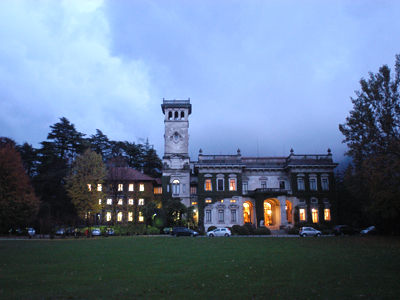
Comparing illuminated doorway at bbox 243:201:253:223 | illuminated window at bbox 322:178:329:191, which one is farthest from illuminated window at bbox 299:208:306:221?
illuminated doorway at bbox 243:201:253:223

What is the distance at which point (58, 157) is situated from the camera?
63.4 meters

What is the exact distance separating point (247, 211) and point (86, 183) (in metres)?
30.2

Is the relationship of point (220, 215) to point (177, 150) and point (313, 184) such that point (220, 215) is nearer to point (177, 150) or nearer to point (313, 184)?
point (177, 150)

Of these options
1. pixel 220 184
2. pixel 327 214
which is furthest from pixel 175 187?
pixel 327 214

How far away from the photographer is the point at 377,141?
3039 cm

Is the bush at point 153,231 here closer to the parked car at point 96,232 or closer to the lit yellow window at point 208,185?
the parked car at point 96,232

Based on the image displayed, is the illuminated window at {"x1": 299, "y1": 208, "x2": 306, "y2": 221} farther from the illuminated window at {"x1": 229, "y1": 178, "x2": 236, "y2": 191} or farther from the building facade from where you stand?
the illuminated window at {"x1": 229, "y1": 178, "x2": 236, "y2": 191}

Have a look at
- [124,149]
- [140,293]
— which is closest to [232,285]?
[140,293]

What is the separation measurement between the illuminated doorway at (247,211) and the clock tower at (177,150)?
10.5m

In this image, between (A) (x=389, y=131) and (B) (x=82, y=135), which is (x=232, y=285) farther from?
(B) (x=82, y=135)

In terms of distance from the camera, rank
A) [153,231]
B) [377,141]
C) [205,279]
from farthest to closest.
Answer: [153,231] < [377,141] < [205,279]

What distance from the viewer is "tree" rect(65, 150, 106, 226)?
143ft

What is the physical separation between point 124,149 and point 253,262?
66.0 metres

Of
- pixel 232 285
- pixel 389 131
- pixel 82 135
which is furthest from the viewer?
pixel 82 135
